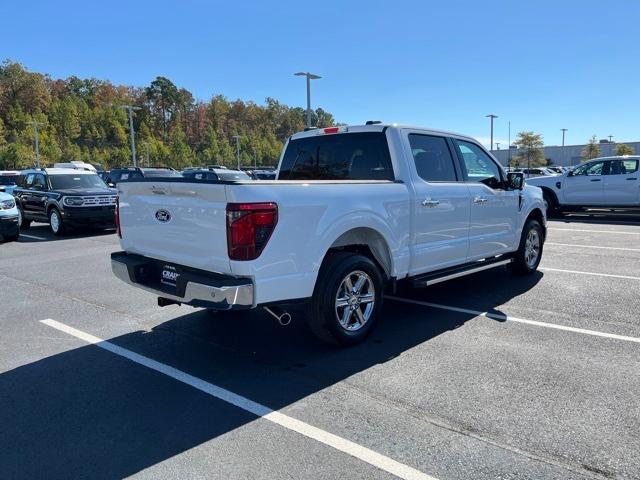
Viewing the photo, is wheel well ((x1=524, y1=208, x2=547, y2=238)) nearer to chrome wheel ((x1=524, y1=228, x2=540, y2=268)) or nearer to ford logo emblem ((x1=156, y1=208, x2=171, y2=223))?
chrome wheel ((x1=524, y1=228, x2=540, y2=268))

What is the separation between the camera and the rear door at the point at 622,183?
15.2 metres

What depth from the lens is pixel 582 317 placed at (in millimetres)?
5578

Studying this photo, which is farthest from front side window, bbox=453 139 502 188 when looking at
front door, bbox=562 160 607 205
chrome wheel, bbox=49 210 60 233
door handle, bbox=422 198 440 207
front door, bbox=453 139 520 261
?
chrome wheel, bbox=49 210 60 233

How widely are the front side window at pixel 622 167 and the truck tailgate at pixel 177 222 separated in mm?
15233

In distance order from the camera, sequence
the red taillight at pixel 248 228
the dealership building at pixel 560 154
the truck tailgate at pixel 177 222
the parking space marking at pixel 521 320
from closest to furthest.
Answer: the red taillight at pixel 248 228 → the truck tailgate at pixel 177 222 → the parking space marking at pixel 521 320 → the dealership building at pixel 560 154

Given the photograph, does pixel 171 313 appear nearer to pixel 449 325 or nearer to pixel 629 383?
pixel 449 325

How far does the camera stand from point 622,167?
15547 mm

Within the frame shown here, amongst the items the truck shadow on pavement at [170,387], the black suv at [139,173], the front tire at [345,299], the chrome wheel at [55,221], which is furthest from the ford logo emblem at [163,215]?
the black suv at [139,173]

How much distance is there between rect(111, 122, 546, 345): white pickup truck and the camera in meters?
3.82

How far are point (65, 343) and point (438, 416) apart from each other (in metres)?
3.58

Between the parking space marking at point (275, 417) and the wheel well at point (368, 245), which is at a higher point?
the wheel well at point (368, 245)

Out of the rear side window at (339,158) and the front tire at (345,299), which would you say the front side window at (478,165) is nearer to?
the rear side window at (339,158)

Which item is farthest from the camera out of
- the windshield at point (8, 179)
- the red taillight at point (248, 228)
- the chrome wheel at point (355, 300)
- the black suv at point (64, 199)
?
the windshield at point (8, 179)

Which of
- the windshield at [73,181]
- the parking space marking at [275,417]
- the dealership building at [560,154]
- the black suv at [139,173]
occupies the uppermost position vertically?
the dealership building at [560,154]
